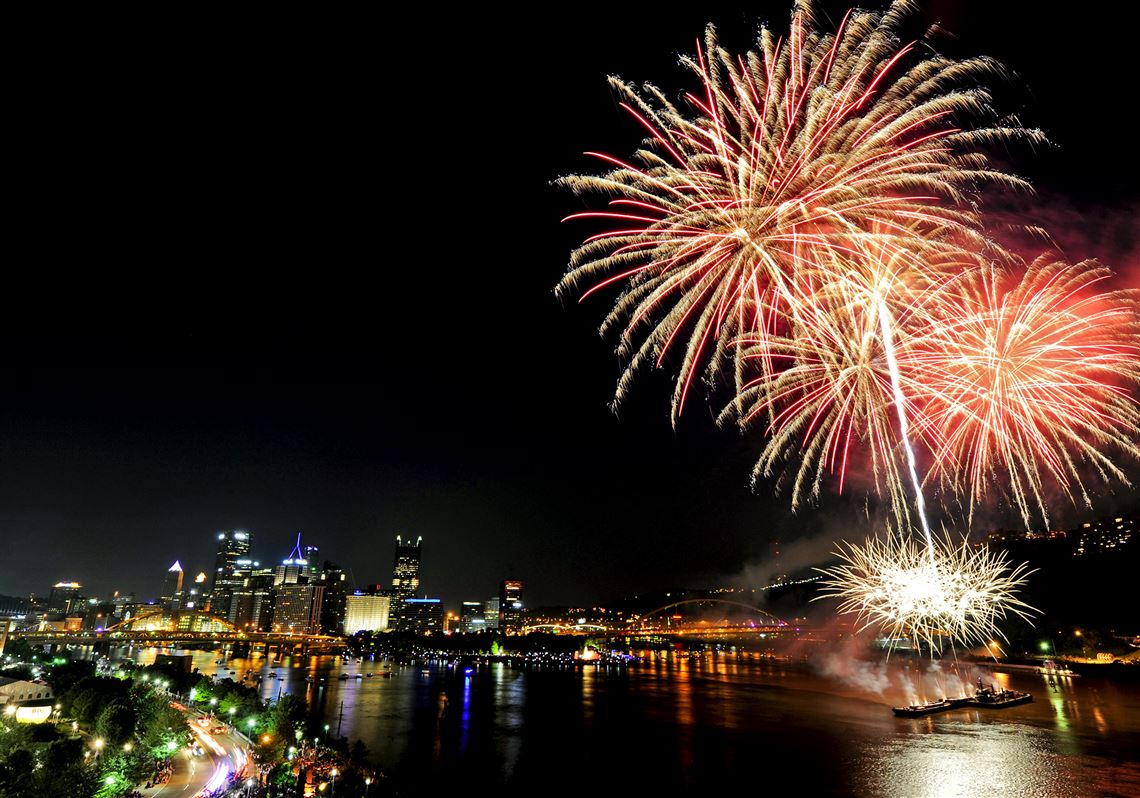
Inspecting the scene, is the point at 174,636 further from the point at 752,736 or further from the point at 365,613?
the point at 752,736

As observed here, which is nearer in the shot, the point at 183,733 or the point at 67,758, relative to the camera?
the point at 67,758

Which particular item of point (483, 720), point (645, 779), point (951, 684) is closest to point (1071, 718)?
point (951, 684)

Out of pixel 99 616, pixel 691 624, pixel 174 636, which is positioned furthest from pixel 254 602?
pixel 691 624

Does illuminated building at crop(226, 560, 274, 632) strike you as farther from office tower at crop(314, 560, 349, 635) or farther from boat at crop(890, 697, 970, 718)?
boat at crop(890, 697, 970, 718)

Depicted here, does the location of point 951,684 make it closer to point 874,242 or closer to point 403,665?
point 874,242

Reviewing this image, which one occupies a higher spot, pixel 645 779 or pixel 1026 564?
pixel 1026 564

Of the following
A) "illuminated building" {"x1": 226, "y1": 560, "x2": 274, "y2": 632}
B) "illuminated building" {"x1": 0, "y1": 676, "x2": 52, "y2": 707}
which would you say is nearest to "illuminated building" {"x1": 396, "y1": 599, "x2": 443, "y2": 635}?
"illuminated building" {"x1": 226, "y1": 560, "x2": 274, "y2": 632}
